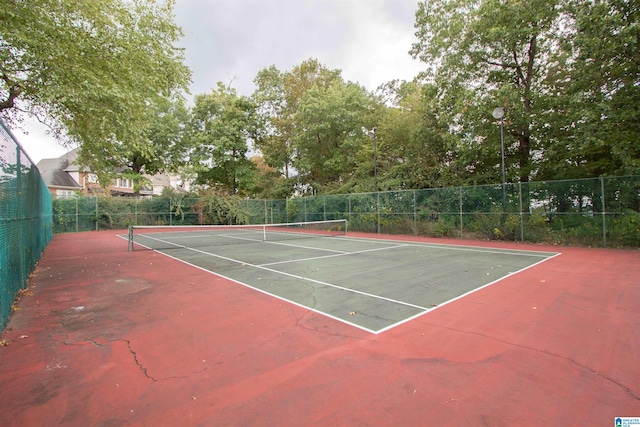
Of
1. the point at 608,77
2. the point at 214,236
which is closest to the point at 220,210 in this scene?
the point at 214,236

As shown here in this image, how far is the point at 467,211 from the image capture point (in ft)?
51.4

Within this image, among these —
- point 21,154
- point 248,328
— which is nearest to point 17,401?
point 248,328

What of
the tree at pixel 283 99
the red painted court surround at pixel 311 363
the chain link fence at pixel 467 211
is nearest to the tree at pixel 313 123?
the tree at pixel 283 99

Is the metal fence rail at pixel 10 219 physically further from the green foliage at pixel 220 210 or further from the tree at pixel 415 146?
the green foliage at pixel 220 210

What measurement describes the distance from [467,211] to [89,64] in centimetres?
1602

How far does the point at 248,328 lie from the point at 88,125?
26.6 feet

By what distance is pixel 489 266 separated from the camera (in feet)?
27.6

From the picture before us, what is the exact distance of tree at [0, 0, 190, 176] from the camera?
258 inches

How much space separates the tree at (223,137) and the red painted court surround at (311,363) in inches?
1050

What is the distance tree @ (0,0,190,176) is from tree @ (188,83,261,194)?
2048 centimetres

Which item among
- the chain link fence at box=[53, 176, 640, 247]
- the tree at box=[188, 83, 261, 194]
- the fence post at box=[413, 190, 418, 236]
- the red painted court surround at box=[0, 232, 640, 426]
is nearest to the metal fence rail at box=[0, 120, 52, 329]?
the red painted court surround at box=[0, 232, 640, 426]

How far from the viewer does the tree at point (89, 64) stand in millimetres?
6543

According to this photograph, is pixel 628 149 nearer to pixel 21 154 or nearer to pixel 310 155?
pixel 21 154

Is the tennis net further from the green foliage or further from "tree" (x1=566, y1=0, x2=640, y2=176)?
"tree" (x1=566, y1=0, x2=640, y2=176)
